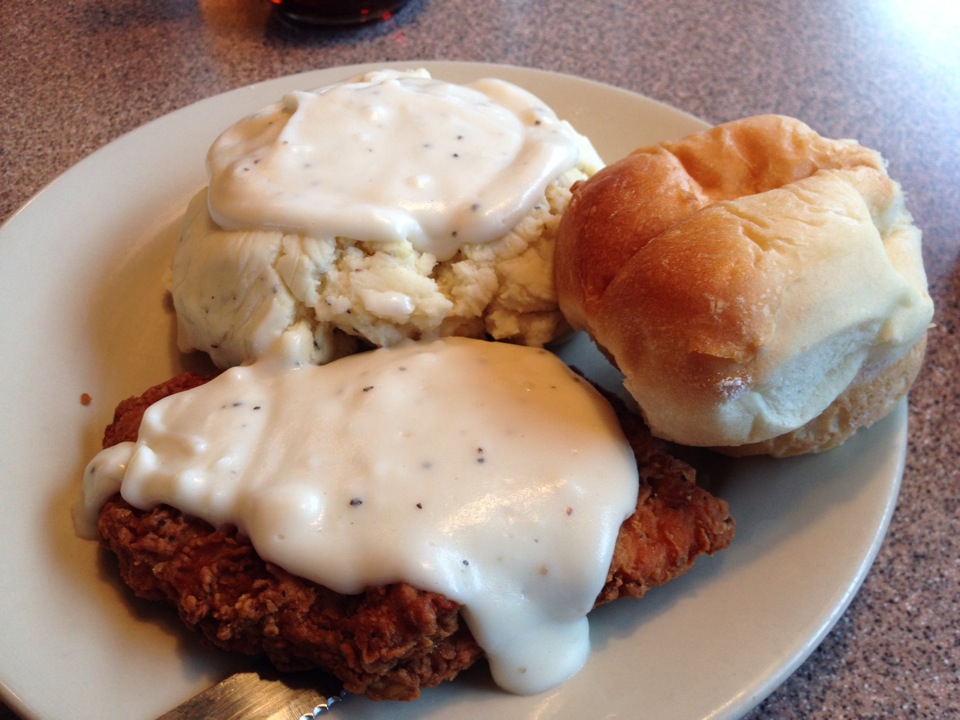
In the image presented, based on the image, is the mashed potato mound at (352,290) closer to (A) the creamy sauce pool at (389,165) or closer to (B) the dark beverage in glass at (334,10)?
(A) the creamy sauce pool at (389,165)

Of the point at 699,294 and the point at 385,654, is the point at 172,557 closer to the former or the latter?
the point at 385,654

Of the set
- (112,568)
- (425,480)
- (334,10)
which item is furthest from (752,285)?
(334,10)

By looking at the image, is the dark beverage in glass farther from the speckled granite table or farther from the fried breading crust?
the fried breading crust

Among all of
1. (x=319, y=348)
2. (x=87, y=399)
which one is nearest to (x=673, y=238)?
(x=319, y=348)

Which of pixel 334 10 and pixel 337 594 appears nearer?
pixel 337 594

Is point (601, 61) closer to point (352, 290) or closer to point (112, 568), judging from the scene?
point (352, 290)

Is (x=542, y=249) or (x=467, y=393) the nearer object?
(x=467, y=393)
